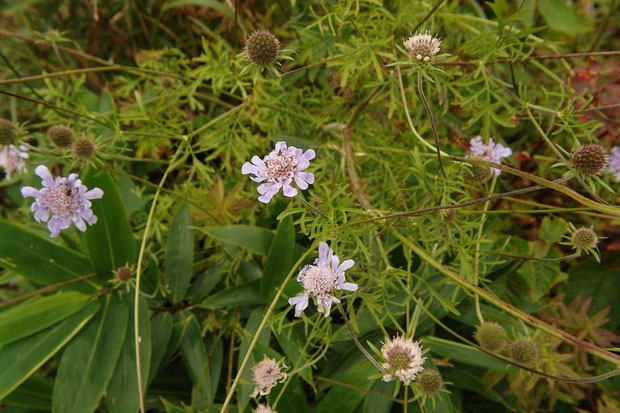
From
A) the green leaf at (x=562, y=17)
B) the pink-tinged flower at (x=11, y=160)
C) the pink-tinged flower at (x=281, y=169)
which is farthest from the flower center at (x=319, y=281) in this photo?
the green leaf at (x=562, y=17)

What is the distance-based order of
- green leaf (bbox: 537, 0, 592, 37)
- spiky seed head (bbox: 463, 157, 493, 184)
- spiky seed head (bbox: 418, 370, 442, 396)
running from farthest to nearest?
green leaf (bbox: 537, 0, 592, 37)
spiky seed head (bbox: 463, 157, 493, 184)
spiky seed head (bbox: 418, 370, 442, 396)

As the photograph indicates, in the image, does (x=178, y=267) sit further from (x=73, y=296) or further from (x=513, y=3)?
(x=513, y=3)

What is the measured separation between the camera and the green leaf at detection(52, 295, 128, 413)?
0.98m

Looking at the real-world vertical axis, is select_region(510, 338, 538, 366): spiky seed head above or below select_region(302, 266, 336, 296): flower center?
below

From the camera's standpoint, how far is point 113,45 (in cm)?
174

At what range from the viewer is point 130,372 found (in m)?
1.02

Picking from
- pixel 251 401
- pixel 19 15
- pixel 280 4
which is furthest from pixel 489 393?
pixel 19 15

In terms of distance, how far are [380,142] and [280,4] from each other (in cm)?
60

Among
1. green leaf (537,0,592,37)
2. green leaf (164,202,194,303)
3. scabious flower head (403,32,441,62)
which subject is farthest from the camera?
green leaf (537,0,592,37)

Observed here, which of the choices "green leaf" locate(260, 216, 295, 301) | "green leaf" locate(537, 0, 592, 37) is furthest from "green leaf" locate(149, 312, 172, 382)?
"green leaf" locate(537, 0, 592, 37)

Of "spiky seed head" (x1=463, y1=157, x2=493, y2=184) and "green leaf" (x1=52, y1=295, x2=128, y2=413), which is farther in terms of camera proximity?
"green leaf" (x1=52, y1=295, x2=128, y2=413)

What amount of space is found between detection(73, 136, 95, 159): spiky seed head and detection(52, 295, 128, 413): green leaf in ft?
1.21

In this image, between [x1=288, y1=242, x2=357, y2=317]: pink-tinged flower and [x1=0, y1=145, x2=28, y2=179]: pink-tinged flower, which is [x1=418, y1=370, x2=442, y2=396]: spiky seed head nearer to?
[x1=288, y1=242, x2=357, y2=317]: pink-tinged flower

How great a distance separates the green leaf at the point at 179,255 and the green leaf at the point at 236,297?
11 cm
